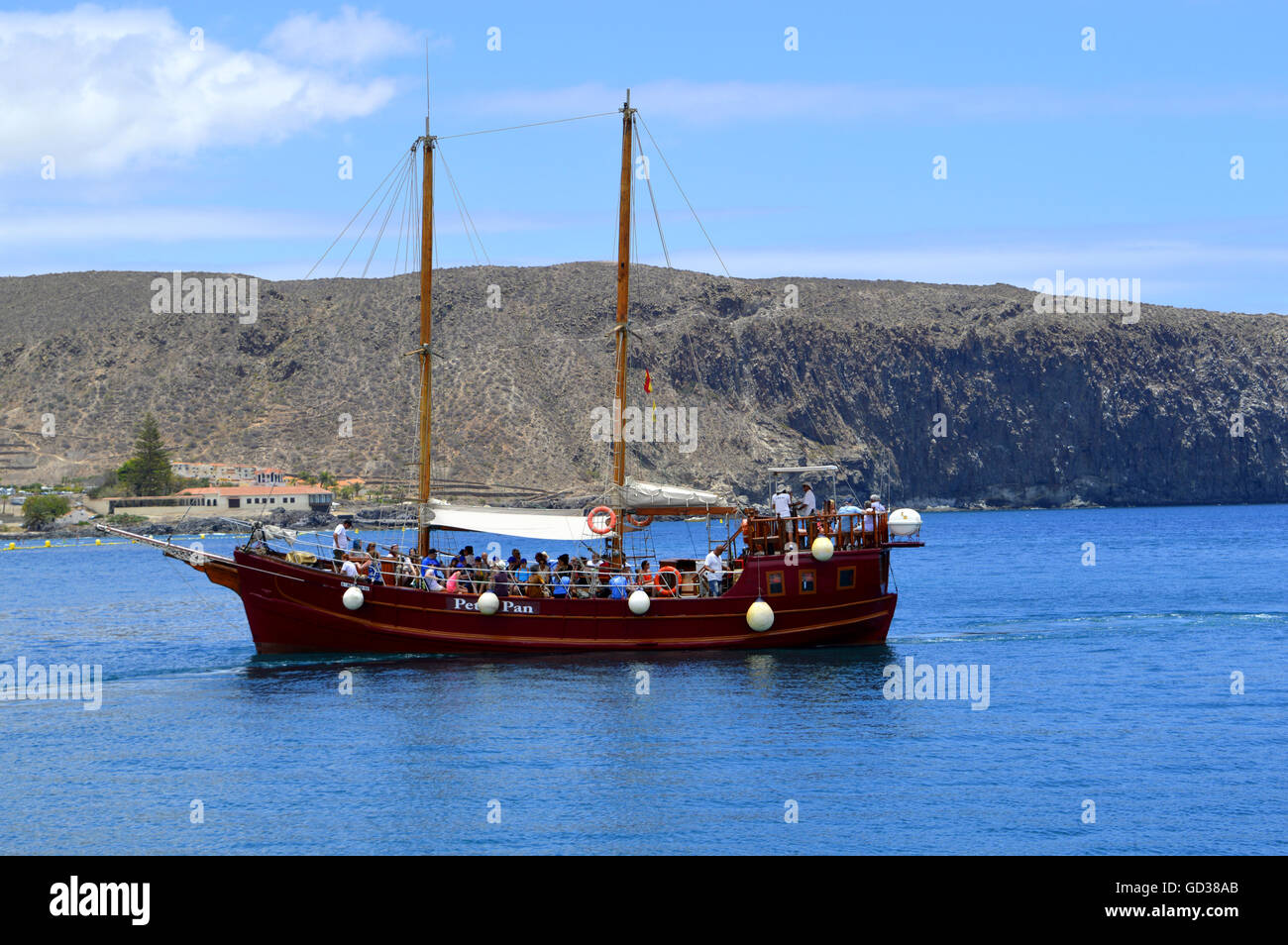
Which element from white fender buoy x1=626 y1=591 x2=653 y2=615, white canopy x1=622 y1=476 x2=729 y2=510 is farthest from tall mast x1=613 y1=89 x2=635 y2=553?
white fender buoy x1=626 y1=591 x2=653 y2=615

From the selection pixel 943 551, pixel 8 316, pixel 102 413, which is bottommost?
pixel 943 551

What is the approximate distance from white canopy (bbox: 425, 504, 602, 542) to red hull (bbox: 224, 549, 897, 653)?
2.95m

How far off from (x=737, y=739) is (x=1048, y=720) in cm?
777

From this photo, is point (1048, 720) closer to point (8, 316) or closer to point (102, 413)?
point (102, 413)

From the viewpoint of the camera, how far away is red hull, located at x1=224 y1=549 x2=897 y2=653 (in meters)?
35.2

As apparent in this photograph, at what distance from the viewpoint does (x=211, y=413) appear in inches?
6973

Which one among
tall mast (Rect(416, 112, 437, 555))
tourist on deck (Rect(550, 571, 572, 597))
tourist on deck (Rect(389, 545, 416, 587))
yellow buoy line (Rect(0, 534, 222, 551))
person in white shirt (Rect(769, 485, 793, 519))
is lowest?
yellow buoy line (Rect(0, 534, 222, 551))

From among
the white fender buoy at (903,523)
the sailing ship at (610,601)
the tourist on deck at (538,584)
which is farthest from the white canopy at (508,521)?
the white fender buoy at (903,523)

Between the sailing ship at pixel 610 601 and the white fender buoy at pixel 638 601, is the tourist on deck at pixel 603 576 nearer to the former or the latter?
the sailing ship at pixel 610 601

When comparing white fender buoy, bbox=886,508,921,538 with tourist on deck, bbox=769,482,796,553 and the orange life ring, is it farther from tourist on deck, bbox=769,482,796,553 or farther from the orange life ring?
the orange life ring

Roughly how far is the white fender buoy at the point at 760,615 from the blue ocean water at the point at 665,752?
1.05 m

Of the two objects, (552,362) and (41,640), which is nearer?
(41,640)

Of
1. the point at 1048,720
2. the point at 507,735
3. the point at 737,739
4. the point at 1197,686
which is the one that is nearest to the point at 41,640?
the point at 507,735

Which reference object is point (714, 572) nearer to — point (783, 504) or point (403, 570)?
point (783, 504)
